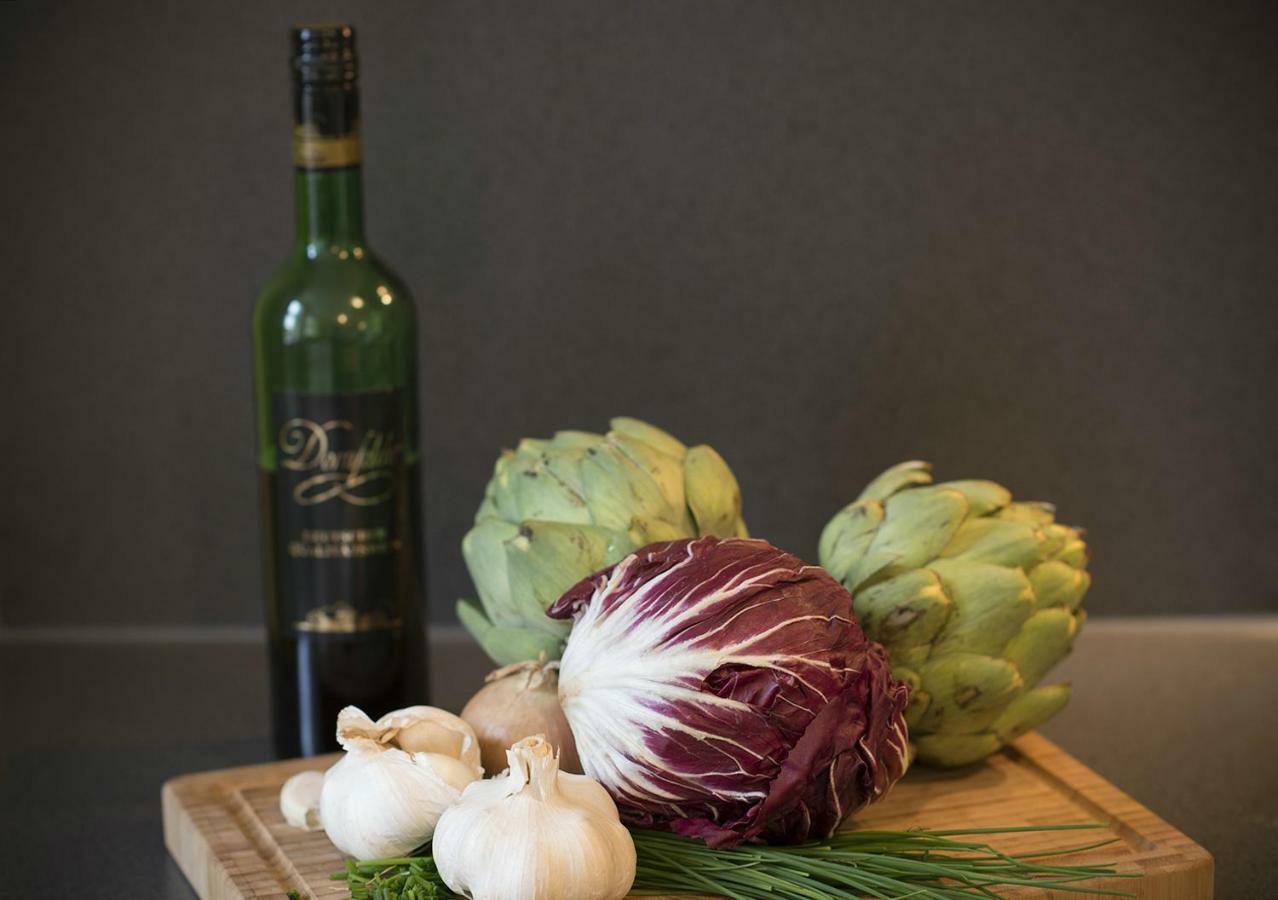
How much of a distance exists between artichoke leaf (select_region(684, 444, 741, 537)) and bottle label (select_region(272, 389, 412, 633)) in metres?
0.21

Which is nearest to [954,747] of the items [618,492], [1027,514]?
[1027,514]

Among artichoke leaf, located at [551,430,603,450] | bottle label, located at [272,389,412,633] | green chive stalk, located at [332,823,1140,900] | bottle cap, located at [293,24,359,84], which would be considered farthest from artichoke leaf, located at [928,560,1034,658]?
bottle cap, located at [293,24,359,84]

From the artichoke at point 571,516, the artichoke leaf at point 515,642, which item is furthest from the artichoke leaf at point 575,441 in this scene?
the artichoke leaf at point 515,642

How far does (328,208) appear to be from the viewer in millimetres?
1013

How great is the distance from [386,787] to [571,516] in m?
0.21

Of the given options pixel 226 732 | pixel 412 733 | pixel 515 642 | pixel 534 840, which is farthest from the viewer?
pixel 226 732

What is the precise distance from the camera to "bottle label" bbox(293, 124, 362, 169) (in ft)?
3.23

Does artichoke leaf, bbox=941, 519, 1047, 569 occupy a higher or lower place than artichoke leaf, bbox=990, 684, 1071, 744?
higher

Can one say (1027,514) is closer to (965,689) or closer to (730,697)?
(965,689)

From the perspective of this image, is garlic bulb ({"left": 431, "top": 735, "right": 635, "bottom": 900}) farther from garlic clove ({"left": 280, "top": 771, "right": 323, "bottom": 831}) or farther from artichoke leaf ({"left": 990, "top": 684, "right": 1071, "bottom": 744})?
artichoke leaf ({"left": 990, "top": 684, "right": 1071, "bottom": 744})

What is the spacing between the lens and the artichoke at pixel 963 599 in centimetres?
88

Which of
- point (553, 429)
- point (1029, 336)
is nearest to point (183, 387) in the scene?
point (553, 429)

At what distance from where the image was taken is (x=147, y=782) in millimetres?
1079

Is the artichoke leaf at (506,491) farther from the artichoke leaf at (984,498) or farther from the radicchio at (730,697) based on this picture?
the artichoke leaf at (984,498)
